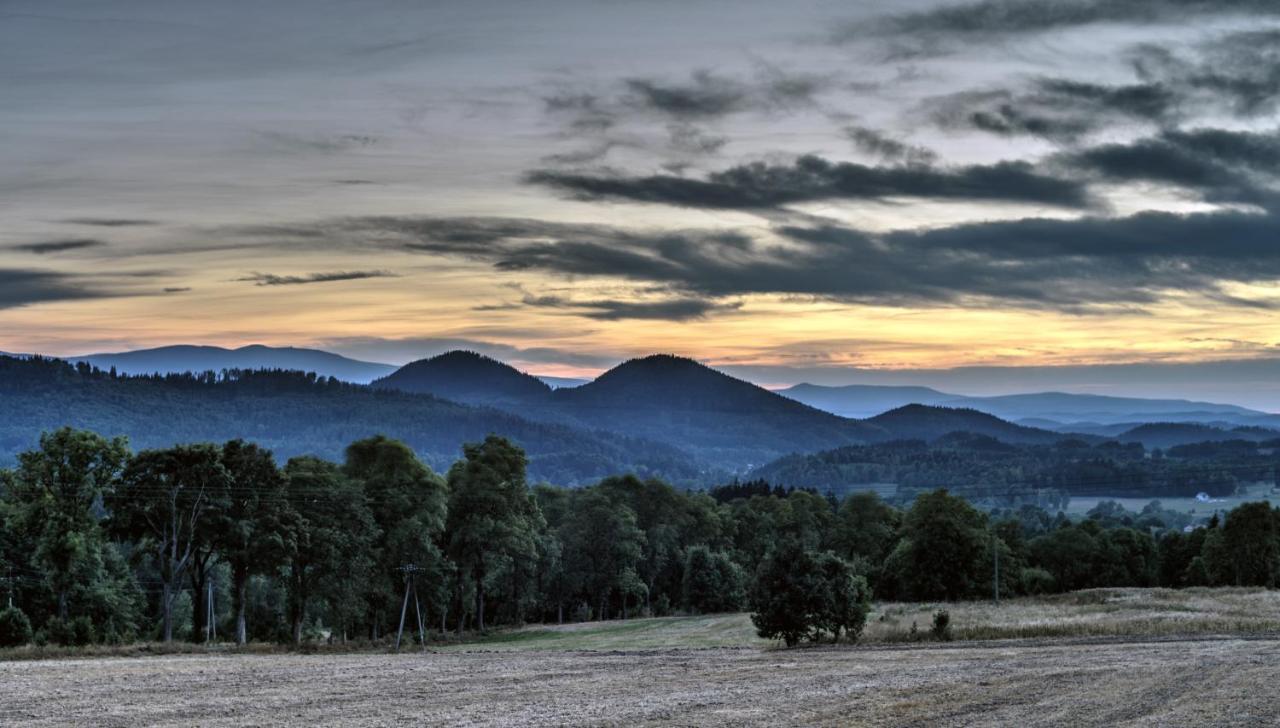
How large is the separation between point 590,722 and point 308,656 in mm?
28972

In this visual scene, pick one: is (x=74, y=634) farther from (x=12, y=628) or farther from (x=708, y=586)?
(x=708, y=586)

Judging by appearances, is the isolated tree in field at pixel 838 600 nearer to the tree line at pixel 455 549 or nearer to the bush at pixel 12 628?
the tree line at pixel 455 549

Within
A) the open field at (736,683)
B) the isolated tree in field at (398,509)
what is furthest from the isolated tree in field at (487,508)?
the open field at (736,683)

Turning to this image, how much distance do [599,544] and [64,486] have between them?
54.5 meters

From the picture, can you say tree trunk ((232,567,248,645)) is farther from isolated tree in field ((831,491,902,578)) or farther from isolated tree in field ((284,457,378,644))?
isolated tree in field ((831,491,902,578))

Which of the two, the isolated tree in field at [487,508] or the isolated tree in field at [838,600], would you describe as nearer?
the isolated tree in field at [838,600]

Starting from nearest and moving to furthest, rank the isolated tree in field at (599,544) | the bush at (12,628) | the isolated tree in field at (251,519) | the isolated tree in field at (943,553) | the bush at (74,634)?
the bush at (74,634)
the bush at (12,628)
the isolated tree in field at (251,519)
the isolated tree in field at (943,553)
the isolated tree in field at (599,544)

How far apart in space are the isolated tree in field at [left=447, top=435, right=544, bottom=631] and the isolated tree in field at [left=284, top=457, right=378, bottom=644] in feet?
38.0

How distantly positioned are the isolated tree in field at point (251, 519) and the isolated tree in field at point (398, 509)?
8.69 m

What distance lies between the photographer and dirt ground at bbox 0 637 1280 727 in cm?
2891

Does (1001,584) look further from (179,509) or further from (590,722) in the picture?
(590,722)

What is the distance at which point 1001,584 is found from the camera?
107m

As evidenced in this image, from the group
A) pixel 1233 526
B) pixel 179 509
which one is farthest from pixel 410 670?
pixel 1233 526

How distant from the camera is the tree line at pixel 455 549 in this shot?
198 ft
